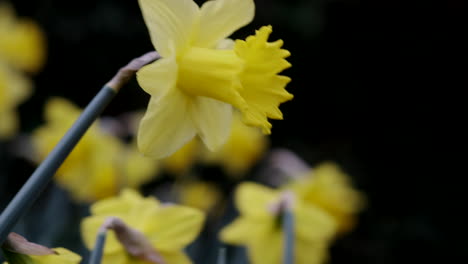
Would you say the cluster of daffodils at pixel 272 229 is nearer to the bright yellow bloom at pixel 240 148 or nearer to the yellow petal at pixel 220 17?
the yellow petal at pixel 220 17

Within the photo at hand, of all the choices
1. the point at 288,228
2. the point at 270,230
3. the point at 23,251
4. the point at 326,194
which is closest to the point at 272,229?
the point at 270,230

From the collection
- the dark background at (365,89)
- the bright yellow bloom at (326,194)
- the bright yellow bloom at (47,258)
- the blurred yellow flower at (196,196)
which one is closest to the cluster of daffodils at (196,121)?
the bright yellow bloom at (47,258)

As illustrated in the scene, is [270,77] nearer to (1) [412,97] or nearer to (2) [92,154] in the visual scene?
(2) [92,154]

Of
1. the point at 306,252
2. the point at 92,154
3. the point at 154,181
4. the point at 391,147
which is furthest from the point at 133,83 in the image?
the point at 306,252

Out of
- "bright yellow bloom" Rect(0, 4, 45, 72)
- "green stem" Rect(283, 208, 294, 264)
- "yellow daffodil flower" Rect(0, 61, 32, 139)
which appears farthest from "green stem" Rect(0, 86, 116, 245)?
"bright yellow bloom" Rect(0, 4, 45, 72)

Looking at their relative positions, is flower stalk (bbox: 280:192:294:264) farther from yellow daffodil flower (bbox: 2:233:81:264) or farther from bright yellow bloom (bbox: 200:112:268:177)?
bright yellow bloom (bbox: 200:112:268:177)

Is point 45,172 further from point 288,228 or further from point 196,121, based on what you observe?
point 288,228
